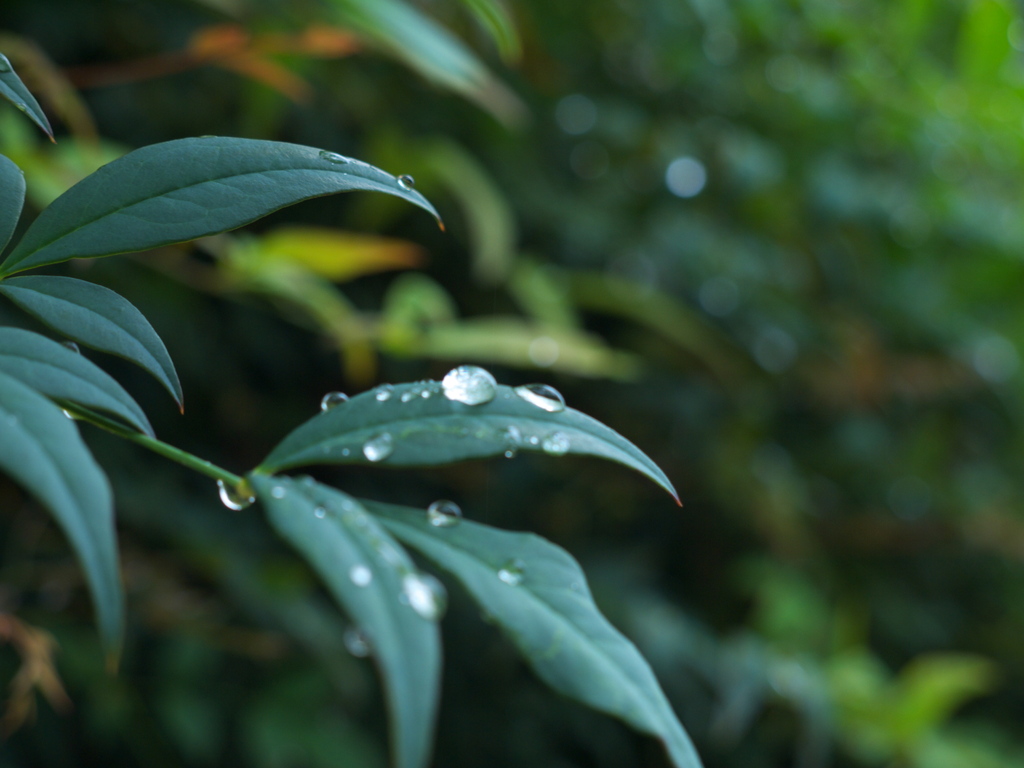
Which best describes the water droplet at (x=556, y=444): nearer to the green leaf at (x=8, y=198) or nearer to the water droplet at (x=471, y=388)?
the water droplet at (x=471, y=388)

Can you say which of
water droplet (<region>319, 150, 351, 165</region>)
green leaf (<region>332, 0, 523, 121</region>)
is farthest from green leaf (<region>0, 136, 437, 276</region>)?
green leaf (<region>332, 0, 523, 121</region>)

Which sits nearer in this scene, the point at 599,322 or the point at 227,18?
the point at 227,18

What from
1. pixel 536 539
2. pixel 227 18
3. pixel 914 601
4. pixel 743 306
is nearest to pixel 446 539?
pixel 536 539

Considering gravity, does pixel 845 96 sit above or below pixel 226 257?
above

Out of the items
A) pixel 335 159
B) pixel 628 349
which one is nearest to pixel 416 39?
pixel 335 159

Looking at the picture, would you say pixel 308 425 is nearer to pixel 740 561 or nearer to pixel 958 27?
pixel 740 561

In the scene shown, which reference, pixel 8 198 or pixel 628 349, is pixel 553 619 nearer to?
pixel 8 198

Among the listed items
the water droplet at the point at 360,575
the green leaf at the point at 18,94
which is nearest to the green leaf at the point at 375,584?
the water droplet at the point at 360,575
